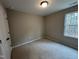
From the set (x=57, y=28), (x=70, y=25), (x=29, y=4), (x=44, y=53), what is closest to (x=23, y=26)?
(x=29, y=4)

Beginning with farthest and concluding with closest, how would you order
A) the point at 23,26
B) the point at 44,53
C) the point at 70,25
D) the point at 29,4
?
the point at 23,26 < the point at 70,25 < the point at 29,4 < the point at 44,53

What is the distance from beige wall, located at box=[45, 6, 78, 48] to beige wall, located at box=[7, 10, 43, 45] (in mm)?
716

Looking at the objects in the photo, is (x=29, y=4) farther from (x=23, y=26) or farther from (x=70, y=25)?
(x=70, y=25)

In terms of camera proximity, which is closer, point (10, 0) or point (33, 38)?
point (10, 0)

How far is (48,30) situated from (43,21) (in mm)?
872

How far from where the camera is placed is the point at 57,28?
474 centimetres

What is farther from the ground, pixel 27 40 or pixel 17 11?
pixel 17 11

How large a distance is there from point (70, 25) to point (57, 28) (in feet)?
3.04

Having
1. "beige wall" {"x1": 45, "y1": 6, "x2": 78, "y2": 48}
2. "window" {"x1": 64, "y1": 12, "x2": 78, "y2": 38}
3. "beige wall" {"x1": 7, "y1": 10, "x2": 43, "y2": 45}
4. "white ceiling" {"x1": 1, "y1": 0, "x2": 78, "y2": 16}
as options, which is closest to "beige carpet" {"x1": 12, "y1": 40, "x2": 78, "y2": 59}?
"beige wall" {"x1": 45, "y1": 6, "x2": 78, "y2": 48}

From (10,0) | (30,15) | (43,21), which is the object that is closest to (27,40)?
(30,15)

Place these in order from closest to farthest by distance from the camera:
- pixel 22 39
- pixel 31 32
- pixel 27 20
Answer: pixel 22 39
pixel 27 20
pixel 31 32

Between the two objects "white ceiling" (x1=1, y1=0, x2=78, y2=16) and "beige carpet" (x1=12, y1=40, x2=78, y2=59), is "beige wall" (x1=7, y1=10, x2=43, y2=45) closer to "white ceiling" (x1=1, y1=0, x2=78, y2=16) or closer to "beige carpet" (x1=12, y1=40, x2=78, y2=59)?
"white ceiling" (x1=1, y1=0, x2=78, y2=16)

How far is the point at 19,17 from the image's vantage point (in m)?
3.94

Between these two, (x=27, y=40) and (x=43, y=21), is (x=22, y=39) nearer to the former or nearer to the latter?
(x=27, y=40)
